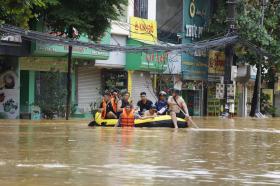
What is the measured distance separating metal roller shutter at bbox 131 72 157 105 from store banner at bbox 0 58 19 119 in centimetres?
893

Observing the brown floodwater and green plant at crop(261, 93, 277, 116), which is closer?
the brown floodwater

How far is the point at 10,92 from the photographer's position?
102ft

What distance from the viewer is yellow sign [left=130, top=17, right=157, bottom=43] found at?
36.9 metres

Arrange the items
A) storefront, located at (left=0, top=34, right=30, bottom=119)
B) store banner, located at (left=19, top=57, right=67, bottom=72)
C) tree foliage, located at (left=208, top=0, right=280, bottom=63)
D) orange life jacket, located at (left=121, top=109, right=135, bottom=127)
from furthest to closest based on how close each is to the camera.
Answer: tree foliage, located at (left=208, top=0, right=280, bottom=63), store banner, located at (left=19, top=57, right=67, bottom=72), storefront, located at (left=0, top=34, right=30, bottom=119), orange life jacket, located at (left=121, top=109, right=135, bottom=127)

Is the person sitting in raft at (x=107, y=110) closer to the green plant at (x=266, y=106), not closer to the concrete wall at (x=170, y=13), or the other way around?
the concrete wall at (x=170, y=13)

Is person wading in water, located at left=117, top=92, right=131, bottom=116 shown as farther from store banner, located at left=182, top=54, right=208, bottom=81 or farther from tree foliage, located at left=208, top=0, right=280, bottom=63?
store banner, located at left=182, top=54, right=208, bottom=81

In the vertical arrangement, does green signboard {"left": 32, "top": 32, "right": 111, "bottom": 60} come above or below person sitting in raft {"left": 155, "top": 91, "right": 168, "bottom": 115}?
above

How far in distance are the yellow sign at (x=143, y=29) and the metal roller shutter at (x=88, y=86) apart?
2.81 m

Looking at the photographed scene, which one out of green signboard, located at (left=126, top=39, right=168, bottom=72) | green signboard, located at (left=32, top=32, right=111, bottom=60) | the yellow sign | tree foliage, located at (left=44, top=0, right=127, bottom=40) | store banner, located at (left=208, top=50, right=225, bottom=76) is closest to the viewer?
tree foliage, located at (left=44, top=0, right=127, bottom=40)

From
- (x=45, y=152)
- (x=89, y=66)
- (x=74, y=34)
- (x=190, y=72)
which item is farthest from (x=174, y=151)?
(x=190, y=72)

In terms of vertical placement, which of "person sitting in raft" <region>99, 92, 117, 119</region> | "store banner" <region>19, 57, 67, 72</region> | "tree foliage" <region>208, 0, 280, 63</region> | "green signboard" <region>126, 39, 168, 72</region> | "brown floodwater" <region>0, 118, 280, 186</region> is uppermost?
"tree foliage" <region>208, 0, 280, 63</region>

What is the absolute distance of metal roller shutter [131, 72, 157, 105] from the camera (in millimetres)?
38531

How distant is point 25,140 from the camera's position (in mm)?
14477

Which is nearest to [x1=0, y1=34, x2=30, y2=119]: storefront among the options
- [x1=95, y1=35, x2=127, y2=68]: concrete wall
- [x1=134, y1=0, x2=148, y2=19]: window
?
[x1=95, y1=35, x2=127, y2=68]: concrete wall
